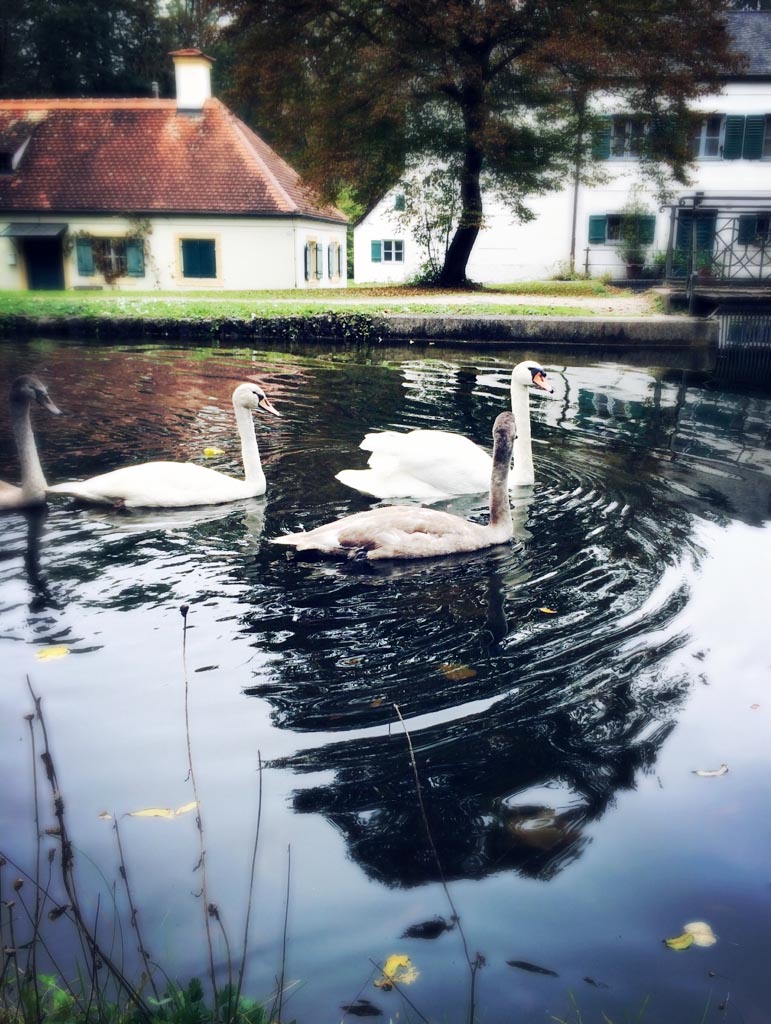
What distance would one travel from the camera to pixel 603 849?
123 inches

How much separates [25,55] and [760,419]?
43371mm

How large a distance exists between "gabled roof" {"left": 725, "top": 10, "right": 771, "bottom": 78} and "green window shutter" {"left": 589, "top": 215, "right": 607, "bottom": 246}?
246 inches

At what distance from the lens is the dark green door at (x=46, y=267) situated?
110ft

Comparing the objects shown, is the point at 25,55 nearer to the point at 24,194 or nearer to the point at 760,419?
the point at 24,194

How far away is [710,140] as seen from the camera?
34.2m

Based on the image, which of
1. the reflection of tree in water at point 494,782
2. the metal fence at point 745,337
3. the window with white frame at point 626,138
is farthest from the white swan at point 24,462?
the window with white frame at point 626,138

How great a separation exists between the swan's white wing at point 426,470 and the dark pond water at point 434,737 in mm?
161

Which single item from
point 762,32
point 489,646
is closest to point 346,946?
point 489,646

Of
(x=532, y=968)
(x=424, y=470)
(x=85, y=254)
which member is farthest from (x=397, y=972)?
(x=85, y=254)

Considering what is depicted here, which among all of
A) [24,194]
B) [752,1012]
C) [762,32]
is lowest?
[752,1012]

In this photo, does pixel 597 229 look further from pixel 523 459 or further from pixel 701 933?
pixel 701 933

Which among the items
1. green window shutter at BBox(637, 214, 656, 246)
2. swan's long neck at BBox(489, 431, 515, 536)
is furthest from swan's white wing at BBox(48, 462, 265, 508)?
green window shutter at BBox(637, 214, 656, 246)

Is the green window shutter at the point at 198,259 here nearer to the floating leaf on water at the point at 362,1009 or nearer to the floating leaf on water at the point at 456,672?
the floating leaf on water at the point at 456,672

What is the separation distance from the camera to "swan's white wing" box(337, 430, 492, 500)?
7539 millimetres
